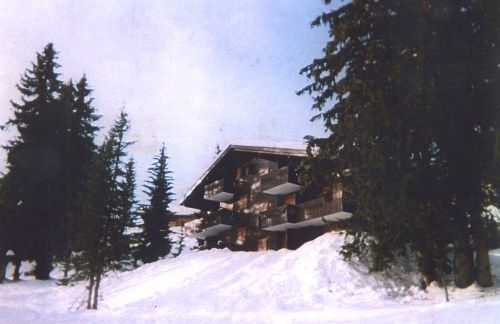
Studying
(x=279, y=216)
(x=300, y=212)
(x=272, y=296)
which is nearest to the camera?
(x=272, y=296)

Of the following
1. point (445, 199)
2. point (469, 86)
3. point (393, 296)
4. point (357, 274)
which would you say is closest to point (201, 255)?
point (357, 274)

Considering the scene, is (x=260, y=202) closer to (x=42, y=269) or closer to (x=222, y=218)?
(x=222, y=218)

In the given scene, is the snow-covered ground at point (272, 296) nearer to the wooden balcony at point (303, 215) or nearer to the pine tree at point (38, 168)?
the wooden balcony at point (303, 215)

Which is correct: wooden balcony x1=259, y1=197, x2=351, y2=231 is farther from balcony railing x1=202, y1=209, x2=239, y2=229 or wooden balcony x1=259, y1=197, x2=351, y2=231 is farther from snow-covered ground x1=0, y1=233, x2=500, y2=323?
balcony railing x1=202, y1=209, x2=239, y2=229

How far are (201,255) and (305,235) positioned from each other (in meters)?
7.19

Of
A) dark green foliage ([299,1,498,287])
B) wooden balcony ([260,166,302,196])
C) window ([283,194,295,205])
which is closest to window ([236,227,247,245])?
wooden balcony ([260,166,302,196])

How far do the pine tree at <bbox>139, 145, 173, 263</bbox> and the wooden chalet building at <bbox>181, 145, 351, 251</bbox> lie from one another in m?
2.72

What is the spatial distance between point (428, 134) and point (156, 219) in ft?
99.0

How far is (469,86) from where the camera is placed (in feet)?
49.3

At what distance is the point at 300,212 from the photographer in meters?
26.5

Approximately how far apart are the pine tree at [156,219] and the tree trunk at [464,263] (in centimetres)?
2788

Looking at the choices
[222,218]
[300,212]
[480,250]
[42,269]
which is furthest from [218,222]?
[480,250]

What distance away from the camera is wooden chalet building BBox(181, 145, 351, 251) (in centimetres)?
2641

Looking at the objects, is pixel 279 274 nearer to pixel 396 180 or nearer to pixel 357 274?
pixel 357 274
